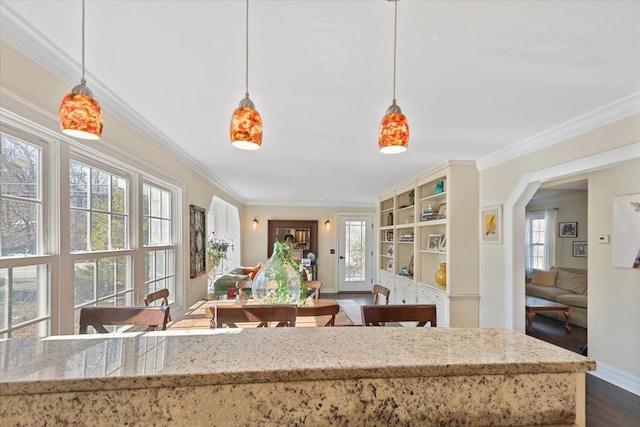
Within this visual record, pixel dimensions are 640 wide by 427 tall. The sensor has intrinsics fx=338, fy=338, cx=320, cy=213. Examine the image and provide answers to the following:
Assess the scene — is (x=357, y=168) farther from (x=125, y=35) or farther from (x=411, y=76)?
(x=125, y=35)

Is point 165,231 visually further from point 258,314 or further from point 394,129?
point 394,129

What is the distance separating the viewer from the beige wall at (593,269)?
2.87 metres

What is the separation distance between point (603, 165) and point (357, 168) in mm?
2539

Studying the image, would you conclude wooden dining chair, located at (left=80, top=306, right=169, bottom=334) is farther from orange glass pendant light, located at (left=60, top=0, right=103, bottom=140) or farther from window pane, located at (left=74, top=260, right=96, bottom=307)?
orange glass pendant light, located at (left=60, top=0, right=103, bottom=140)

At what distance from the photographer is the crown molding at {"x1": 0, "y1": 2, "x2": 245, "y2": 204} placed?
4.63 ft

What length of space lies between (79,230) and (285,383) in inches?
78.2

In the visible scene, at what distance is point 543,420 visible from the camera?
840 millimetres

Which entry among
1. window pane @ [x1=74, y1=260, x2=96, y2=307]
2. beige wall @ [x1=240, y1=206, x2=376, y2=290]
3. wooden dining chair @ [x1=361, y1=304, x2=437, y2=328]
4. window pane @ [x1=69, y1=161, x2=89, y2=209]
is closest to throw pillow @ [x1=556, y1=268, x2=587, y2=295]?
beige wall @ [x1=240, y1=206, x2=376, y2=290]

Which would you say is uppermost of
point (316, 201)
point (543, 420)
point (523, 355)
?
point (316, 201)

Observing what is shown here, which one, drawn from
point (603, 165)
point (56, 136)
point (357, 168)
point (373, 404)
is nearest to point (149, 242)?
point (56, 136)

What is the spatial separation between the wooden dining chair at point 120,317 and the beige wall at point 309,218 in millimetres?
6710

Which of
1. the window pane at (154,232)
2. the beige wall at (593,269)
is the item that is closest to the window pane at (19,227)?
the window pane at (154,232)

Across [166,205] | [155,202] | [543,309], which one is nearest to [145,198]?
[155,202]

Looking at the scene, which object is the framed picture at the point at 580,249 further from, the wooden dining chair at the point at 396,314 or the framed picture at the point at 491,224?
the wooden dining chair at the point at 396,314
